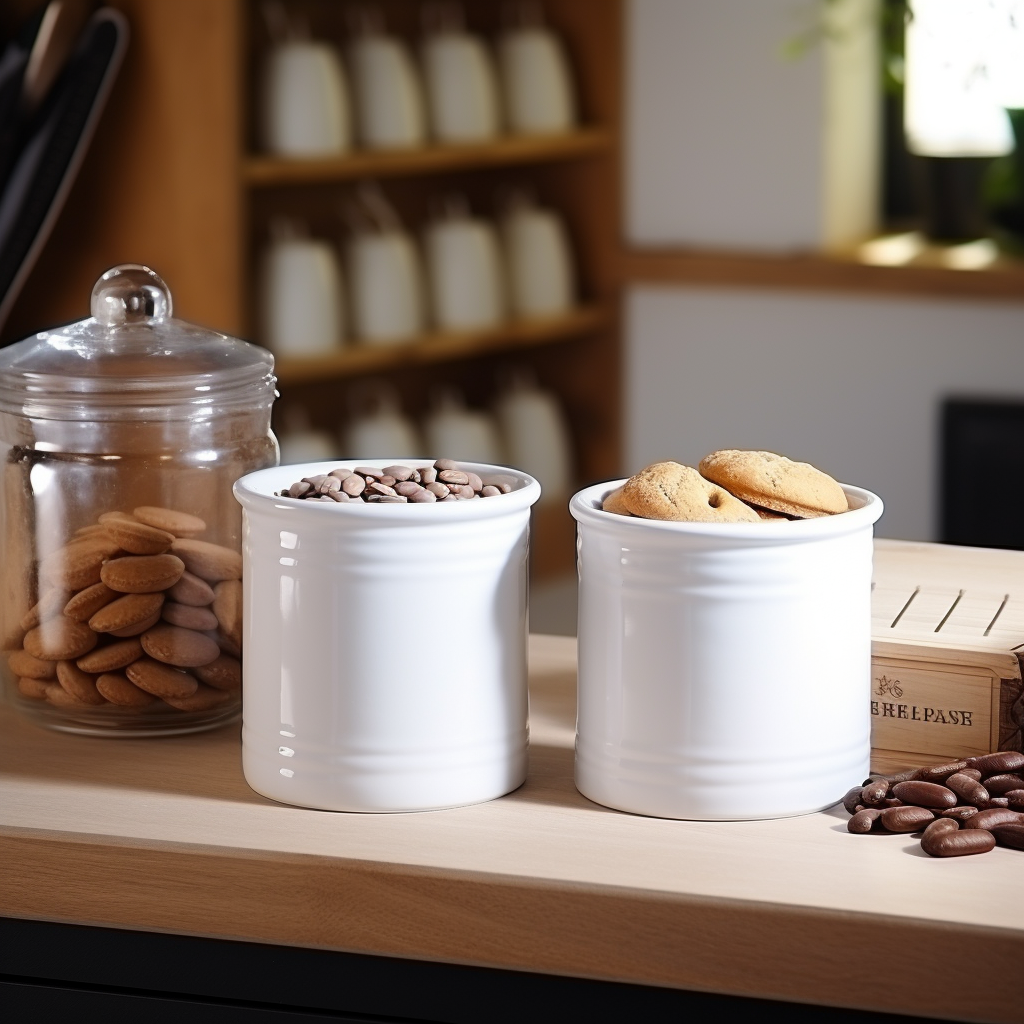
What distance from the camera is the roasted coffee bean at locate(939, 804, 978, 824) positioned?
85 centimetres

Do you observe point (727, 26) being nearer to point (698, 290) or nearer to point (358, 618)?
point (698, 290)

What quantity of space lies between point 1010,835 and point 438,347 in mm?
2146

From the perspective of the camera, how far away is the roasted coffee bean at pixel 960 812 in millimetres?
847

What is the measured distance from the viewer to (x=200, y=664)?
993 millimetres

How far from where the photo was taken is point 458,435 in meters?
2.94

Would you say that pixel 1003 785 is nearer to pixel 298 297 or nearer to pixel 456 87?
pixel 298 297

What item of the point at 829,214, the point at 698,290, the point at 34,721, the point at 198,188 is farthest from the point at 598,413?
the point at 34,721

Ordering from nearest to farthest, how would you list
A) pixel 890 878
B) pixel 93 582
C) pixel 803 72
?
1. pixel 890 878
2. pixel 93 582
3. pixel 803 72

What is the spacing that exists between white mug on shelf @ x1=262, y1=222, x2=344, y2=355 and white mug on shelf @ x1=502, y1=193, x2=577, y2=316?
0.54 metres

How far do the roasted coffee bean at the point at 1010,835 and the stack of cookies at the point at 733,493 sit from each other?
18 centimetres

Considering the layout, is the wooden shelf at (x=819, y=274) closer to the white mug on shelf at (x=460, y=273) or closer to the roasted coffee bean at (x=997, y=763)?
the white mug on shelf at (x=460, y=273)

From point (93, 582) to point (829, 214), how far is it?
7.85 feet

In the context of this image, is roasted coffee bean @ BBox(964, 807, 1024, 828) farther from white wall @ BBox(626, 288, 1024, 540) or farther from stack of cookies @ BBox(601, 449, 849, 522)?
white wall @ BBox(626, 288, 1024, 540)

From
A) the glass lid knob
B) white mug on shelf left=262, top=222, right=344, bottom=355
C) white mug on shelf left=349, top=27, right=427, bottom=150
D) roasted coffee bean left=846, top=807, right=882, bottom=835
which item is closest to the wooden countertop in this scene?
roasted coffee bean left=846, top=807, right=882, bottom=835
